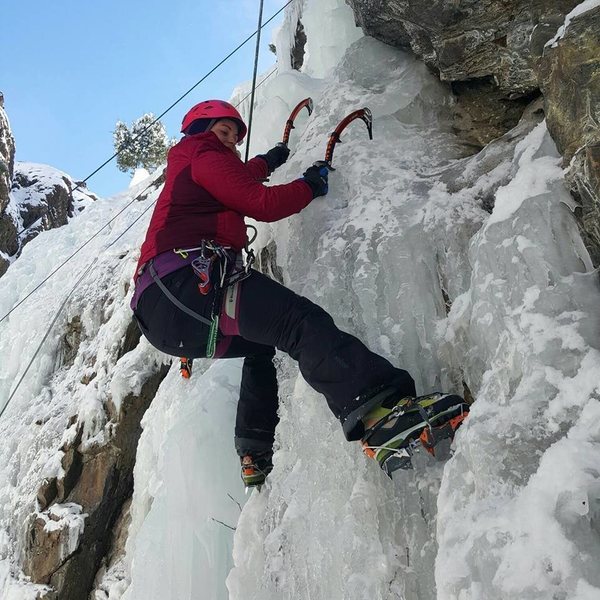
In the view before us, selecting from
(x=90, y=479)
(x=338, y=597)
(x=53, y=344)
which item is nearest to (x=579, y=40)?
(x=338, y=597)

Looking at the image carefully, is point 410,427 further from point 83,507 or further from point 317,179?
point 83,507

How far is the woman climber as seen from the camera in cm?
222

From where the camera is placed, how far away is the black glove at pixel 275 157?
3965 mm

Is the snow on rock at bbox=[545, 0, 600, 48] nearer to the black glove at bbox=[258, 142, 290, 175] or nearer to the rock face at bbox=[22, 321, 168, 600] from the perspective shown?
the black glove at bbox=[258, 142, 290, 175]

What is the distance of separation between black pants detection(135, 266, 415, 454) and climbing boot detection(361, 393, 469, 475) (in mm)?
90

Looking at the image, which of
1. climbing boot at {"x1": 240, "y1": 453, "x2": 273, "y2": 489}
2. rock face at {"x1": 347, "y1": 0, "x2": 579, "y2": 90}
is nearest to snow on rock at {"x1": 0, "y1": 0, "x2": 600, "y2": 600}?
climbing boot at {"x1": 240, "y1": 453, "x2": 273, "y2": 489}

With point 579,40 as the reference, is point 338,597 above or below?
below

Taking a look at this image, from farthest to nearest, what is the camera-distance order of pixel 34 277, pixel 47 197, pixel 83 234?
pixel 47 197 < pixel 83 234 < pixel 34 277

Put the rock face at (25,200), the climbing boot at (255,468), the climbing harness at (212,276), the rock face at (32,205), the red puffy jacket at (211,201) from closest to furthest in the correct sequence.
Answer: the climbing harness at (212,276)
the red puffy jacket at (211,201)
the climbing boot at (255,468)
the rock face at (25,200)
the rock face at (32,205)

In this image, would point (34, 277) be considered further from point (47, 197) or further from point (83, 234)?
point (47, 197)

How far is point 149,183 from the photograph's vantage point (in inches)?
565

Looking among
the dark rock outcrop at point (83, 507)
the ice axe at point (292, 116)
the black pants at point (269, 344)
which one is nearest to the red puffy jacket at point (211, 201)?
the black pants at point (269, 344)

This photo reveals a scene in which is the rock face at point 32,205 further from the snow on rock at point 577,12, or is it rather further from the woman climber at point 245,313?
the snow on rock at point 577,12

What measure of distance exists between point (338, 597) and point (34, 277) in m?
10.7
